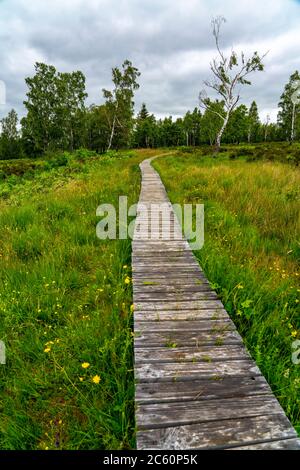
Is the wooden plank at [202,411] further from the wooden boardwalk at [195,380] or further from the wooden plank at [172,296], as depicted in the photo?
the wooden plank at [172,296]

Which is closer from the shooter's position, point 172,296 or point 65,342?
point 65,342

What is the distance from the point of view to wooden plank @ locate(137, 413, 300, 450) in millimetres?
1699

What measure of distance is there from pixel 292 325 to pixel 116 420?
2.11m

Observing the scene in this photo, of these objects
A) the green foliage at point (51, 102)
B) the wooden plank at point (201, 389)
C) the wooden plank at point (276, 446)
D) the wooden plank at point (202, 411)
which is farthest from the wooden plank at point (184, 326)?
the green foliage at point (51, 102)

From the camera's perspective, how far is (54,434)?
197 centimetres

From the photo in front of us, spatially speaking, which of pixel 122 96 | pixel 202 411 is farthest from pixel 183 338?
pixel 122 96

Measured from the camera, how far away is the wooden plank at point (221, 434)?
1699 millimetres

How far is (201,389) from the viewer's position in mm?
2066

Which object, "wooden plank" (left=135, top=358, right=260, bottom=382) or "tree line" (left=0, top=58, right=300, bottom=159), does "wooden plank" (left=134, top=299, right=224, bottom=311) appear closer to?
"wooden plank" (left=135, top=358, right=260, bottom=382)

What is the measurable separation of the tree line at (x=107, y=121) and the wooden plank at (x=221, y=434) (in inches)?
854

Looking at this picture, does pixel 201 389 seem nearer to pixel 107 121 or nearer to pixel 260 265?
pixel 260 265

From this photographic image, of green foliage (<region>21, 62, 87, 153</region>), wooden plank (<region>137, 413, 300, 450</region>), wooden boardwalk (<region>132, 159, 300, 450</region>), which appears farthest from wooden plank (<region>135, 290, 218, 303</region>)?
green foliage (<region>21, 62, 87, 153</region>)

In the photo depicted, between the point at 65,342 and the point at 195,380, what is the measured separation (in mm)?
1328
